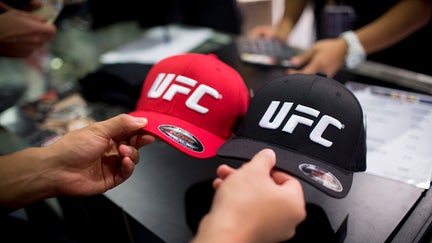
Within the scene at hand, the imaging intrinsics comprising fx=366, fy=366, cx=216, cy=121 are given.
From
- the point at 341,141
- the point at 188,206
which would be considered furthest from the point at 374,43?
the point at 188,206

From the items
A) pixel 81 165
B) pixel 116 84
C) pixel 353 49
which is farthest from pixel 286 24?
pixel 81 165

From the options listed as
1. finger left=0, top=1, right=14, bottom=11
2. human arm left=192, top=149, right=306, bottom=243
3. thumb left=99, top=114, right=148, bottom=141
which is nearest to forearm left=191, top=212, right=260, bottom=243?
human arm left=192, top=149, right=306, bottom=243

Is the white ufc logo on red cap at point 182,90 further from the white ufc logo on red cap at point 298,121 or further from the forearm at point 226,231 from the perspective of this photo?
the forearm at point 226,231

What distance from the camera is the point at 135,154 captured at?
644 mm

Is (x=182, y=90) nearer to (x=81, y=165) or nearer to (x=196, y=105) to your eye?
(x=196, y=105)

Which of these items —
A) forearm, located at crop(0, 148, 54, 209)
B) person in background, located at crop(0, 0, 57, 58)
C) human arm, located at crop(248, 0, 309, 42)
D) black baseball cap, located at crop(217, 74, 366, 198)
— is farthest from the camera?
human arm, located at crop(248, 0, 309, 42)

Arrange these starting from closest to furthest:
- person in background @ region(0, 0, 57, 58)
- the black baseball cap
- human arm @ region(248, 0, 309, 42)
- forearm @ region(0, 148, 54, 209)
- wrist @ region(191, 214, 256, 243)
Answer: wrist @ region(191, 214, 256, 243)
the black baseball cap
forearm @ region(0, 148, 54, 209)
person in background @ region(0, 0, 57, 58)
human arm @ region(248, 0, 309, 42)

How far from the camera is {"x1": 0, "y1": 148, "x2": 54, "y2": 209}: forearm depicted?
0.62 m

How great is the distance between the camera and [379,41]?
2.96 feet

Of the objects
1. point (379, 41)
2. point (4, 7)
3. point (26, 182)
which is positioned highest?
point (4, 7)

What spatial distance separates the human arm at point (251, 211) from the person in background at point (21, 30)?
0.69 m

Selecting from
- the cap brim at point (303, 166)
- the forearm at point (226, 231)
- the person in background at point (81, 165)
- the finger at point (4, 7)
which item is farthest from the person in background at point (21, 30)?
the forearm at point (226, 231)

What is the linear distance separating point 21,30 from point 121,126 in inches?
18.3

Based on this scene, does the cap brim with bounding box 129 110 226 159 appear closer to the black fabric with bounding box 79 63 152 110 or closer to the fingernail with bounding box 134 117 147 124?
the fingernail with bounding box 134 117 147 124
